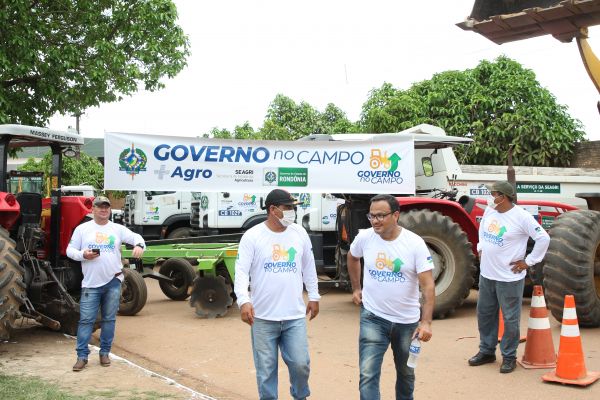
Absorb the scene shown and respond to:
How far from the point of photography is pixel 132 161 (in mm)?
9609

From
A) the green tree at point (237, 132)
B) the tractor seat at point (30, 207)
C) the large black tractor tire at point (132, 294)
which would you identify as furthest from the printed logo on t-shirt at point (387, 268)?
the green tree at point (237, 132)

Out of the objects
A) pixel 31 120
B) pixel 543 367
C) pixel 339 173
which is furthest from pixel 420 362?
pixel 31 120

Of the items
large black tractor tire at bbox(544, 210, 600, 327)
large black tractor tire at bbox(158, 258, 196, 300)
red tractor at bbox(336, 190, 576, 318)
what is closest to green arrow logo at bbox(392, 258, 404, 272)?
large black tractor tire at bbox(544, 210, 600, 327)

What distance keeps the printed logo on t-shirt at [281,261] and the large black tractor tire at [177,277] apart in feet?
20.9

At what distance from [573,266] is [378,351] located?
394cm

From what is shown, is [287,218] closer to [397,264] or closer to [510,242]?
[397,264]

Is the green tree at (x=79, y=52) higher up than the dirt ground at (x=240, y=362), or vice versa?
the green tree at (x=79, y=52)

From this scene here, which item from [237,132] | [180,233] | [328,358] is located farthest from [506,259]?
[237,132]

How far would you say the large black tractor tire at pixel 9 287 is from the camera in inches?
253

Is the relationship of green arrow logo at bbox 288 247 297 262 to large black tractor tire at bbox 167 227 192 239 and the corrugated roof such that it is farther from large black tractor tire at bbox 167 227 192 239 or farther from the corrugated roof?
large black tractor tire at bbox 167 227 192 239

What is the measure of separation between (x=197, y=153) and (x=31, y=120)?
4.25 m

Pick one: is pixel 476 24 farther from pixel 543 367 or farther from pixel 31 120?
pixel 31 120

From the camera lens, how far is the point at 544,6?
2.57m

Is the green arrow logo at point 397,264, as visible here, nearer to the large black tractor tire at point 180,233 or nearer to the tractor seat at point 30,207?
the tractor seat at point 30,207
